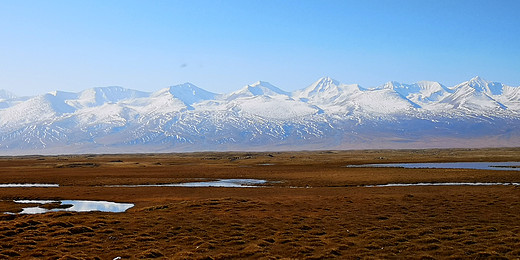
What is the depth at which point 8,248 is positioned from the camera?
939 inches

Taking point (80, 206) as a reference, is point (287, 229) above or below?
above

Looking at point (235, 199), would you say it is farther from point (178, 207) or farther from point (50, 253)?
point (50, 253)

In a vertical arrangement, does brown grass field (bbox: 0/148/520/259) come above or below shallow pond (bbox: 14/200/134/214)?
above

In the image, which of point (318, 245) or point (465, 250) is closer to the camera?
point (465, 250)

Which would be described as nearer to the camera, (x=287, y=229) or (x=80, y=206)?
(x=287, y=229)

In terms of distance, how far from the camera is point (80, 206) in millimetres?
43344

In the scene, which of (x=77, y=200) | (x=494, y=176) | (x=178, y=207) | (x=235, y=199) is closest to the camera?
(x=178, y=207)

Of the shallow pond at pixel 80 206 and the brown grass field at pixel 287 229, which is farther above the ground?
the brown grass field at pixel 287 229

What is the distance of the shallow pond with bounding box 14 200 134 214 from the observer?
40.1 metres

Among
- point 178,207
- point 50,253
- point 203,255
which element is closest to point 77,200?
point 178,207

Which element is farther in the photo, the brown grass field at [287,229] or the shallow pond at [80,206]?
the shallow pond at [80,206]

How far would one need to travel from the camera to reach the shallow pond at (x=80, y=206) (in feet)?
131

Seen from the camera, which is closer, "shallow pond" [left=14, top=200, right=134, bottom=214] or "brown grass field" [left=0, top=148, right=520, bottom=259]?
"brown grass field" [left=0, top=148, right=520, bottom=259]

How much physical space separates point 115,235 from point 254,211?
1218cm
